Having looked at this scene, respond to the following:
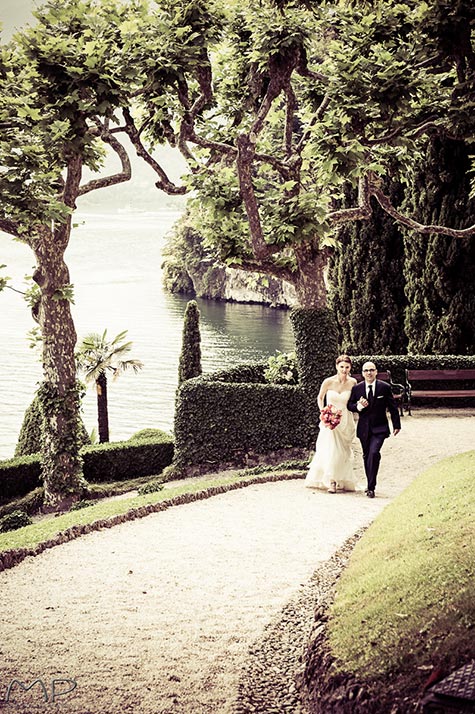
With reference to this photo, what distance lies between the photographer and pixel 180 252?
77875mm

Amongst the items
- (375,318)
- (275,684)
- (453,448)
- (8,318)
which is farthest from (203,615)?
(8,318)

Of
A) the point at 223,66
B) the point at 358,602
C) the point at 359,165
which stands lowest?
the point at 358,602

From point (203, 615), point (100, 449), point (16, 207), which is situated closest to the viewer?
point (203, 615)

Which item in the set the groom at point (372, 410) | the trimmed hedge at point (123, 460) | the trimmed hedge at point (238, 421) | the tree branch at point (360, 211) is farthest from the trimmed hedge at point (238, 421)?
the groom at point (372, 410)

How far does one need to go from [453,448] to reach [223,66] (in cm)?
1071

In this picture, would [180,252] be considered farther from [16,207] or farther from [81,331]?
[16,207]

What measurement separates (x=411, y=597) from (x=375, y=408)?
7.12m

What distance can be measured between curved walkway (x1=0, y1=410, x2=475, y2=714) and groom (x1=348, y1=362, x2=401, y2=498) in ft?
2.92

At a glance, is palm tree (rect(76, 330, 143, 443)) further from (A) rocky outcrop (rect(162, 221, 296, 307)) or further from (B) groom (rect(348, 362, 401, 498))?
(A) rocky outcrop (rect(162, 221, 296, 307))

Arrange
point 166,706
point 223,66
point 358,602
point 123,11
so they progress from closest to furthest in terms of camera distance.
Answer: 1. point 166,706
2. point 358,602
3. point 123,11
4. point 223,66

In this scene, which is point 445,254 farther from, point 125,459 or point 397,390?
point 125,459

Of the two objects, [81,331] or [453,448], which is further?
[81,331]

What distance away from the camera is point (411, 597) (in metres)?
6.40

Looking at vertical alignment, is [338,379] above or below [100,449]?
above
